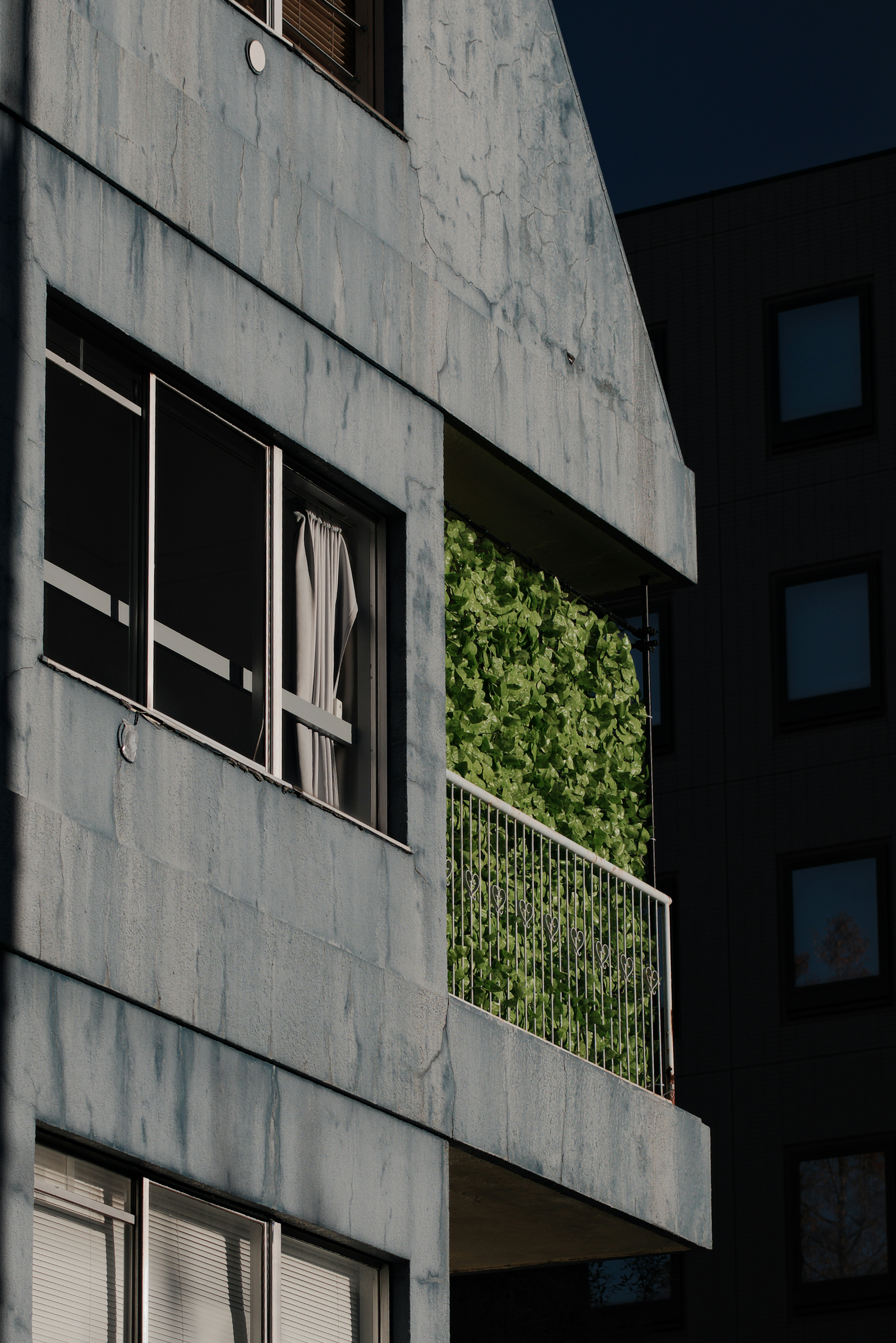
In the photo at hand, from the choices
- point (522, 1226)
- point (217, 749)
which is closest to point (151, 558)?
point (217, 749)

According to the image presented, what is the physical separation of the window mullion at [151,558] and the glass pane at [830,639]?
21157 millimetres

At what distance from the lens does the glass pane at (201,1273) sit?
11133 mm

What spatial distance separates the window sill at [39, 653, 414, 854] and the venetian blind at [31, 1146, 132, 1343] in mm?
2007

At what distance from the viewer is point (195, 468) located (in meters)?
12.6

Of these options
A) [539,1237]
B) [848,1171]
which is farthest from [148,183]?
[848,1171]

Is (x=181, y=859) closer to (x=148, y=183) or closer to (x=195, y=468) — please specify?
(x=195, y=468)

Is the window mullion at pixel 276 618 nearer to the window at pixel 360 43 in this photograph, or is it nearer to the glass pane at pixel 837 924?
the window at pixel 360 43

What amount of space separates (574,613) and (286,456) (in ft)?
12.3

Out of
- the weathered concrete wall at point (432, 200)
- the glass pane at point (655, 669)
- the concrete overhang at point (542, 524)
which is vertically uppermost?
the glass pane at point (655, 669)

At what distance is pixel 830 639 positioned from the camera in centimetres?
3259

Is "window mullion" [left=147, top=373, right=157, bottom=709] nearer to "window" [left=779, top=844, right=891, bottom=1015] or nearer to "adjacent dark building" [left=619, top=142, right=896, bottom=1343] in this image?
"adjacent dark building" [left=619, top=142, right=896, bottom=1343]

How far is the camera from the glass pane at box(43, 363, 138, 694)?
11.7 metres

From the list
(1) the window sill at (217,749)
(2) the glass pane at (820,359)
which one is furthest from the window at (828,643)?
(1) the window sill at (217,749)

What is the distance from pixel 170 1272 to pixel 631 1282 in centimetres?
2089
